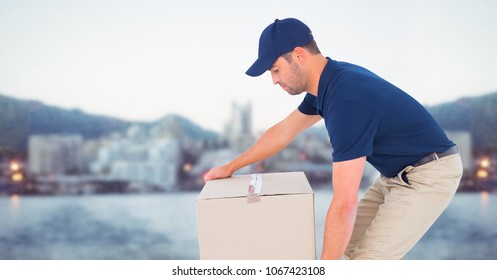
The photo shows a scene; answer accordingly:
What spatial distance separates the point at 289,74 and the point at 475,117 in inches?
145

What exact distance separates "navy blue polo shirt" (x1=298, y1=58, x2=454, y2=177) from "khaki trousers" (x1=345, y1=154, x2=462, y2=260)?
50 mm

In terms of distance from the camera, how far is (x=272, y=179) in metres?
1.65

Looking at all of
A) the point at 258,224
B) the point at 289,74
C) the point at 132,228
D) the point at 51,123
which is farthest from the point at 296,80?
the point at 51,123

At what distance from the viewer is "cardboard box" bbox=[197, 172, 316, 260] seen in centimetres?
140

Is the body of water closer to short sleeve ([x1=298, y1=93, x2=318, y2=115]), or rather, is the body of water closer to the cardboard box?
short sleeve ([x1=298, y1=93, x2=318, y2=115])

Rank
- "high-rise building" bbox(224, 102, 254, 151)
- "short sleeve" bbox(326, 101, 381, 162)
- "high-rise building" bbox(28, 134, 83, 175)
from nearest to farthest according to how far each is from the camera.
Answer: "short sleeve" bbox(326, 101, 381, 162)
"high-rise building" bbox(224, 102, 254, 151)
"high-rise building" bbox(28, 134, 83, 175)

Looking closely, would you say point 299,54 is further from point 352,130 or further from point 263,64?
point 352,130

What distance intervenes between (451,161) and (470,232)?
3.32 m

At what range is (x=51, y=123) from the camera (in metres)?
4.95

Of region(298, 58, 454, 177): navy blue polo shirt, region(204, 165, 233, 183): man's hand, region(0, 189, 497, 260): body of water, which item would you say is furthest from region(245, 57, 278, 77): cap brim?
region(0, 189, 497, 260): body of water

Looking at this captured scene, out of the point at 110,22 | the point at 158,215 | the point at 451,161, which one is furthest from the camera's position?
the point at 158,215

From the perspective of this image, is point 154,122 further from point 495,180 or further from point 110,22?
point 495,180

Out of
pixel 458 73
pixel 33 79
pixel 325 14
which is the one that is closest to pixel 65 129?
pixel 33 79

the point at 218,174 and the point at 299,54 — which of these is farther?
the point at 218,174
